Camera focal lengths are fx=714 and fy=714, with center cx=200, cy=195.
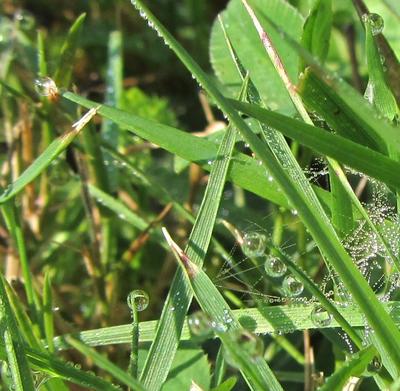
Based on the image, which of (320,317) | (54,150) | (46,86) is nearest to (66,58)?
(46,86)

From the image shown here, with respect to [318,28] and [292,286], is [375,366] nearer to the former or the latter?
[292,286]

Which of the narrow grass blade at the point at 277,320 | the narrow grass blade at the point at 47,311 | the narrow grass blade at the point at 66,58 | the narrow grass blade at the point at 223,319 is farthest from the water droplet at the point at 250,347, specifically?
the narrow grass blade at the point at 66,58

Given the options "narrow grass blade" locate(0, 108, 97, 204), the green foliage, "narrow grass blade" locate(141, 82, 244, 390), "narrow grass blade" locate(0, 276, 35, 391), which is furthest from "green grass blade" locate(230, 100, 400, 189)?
"narrow grass blade" locate(0, 276, 35, 391)

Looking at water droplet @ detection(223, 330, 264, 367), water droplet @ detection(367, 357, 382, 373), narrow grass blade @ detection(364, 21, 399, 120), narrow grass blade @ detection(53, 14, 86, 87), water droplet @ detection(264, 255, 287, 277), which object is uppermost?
narrow grass blade @ detection(53, 14, 86, 87)

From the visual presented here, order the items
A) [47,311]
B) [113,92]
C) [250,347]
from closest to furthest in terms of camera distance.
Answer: [250,347]
[47,311]
[113,92]

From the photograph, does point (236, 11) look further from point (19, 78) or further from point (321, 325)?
point (321, 325)

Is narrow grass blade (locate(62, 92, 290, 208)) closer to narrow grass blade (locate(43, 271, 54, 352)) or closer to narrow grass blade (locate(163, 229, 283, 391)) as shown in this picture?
narrow grass blade (locate(163, 229, 283, 391))

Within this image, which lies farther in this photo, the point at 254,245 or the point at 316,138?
the point at 254,245
